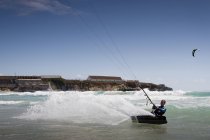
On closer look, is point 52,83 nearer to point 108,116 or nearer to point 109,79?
point 109,79

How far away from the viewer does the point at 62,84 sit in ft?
396

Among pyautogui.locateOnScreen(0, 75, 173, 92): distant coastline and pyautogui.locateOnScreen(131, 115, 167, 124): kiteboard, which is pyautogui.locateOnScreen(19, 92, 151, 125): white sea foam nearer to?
pyautogui.locateOnScreen(131, 115, 167, 124): kiteboard

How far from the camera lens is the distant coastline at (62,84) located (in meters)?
109

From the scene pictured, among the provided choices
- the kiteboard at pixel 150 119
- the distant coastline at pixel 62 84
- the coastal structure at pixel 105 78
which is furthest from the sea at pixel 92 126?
the coastal structure at pixel 105 78

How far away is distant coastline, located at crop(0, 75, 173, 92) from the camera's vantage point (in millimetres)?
109250

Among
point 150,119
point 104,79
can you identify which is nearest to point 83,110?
point 150,119

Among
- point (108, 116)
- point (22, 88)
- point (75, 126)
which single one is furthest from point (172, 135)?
point (22, 88)

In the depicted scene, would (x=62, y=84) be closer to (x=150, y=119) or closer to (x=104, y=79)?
(x=104, y=79)

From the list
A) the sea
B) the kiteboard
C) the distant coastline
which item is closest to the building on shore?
the distant coastline

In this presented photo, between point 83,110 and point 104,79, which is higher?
point 104,79

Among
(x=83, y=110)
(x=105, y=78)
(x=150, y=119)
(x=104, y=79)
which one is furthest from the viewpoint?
(x=105, y=78)

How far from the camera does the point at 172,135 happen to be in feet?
50.0

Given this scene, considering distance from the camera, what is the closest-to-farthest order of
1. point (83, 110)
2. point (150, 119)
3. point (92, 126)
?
point (92, 126), point (150, 119), point (83, 110)

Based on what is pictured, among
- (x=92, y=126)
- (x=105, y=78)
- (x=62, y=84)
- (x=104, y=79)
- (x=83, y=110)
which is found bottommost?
(x=92, y=126)
